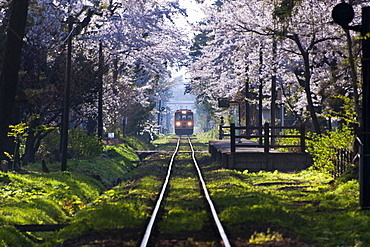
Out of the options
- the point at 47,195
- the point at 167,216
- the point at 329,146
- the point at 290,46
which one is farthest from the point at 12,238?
the point at 290,46

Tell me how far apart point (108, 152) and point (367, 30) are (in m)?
20.0

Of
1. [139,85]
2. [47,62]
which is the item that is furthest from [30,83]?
[139,85]

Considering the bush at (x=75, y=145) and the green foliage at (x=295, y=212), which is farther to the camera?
the bush at (x=75, y=145)

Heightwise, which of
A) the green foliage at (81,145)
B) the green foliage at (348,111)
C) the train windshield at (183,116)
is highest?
the train windshield at (183,116)

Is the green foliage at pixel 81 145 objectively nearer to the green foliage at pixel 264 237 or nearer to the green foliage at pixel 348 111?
the green foliage at pixel 348 111

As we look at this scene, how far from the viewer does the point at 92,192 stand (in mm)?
16797

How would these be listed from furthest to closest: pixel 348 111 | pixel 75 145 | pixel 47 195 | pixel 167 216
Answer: pixel 75 145
pixel 348 111
pixel 47 195
pixel 167 216

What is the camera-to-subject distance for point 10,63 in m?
16.9

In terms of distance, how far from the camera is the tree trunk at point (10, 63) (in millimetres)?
16766

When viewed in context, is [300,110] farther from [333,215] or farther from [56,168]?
[333,215]

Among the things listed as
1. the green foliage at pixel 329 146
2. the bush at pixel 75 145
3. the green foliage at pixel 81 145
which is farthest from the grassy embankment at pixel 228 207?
the green foliage at pixel 81 145

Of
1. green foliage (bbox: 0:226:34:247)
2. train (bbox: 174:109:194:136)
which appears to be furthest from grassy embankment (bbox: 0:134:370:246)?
train (bbox: 174:109:194:136)

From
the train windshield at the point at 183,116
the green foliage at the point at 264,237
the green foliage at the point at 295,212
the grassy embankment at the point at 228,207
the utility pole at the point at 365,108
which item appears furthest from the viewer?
the train windshield at the point at 183,116

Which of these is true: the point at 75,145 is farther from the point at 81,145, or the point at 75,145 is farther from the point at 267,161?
the point at 267,161
